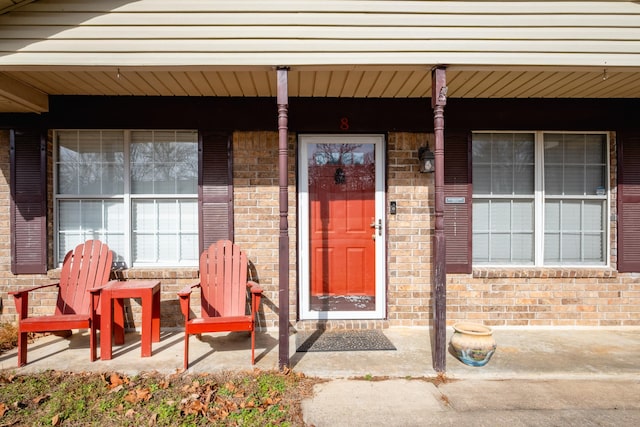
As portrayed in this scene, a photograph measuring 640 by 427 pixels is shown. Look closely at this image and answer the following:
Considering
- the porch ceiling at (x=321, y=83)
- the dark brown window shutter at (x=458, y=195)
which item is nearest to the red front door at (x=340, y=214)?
the porch ceiling at (x=321, y=83)

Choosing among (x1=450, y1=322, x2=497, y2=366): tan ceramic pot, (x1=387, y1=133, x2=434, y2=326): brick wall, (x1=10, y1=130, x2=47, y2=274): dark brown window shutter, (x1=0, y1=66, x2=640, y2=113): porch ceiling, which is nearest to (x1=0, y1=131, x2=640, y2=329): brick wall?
(x1=387, y1=133, x2=434, y2=326): brick wall

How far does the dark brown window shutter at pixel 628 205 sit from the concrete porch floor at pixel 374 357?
833 millimetres

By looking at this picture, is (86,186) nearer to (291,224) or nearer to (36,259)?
(36,259)

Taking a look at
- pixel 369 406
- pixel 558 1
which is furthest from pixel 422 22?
pixel 369 406

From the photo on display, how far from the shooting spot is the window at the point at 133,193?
3.96m

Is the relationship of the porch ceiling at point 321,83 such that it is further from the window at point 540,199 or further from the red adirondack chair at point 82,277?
the red adirondack chair at point 82,277

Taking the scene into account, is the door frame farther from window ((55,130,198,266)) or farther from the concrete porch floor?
window ((55,130,198,266))

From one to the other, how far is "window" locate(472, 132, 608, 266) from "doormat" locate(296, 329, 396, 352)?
151 cm

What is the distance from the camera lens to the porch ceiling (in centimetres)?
308

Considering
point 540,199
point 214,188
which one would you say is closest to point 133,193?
point 214,188

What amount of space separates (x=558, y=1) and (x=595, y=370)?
10.0 ft

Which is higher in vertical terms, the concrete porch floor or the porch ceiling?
the porch ceiling

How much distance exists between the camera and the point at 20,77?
127 inches

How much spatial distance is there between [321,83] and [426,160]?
54.2 inches
